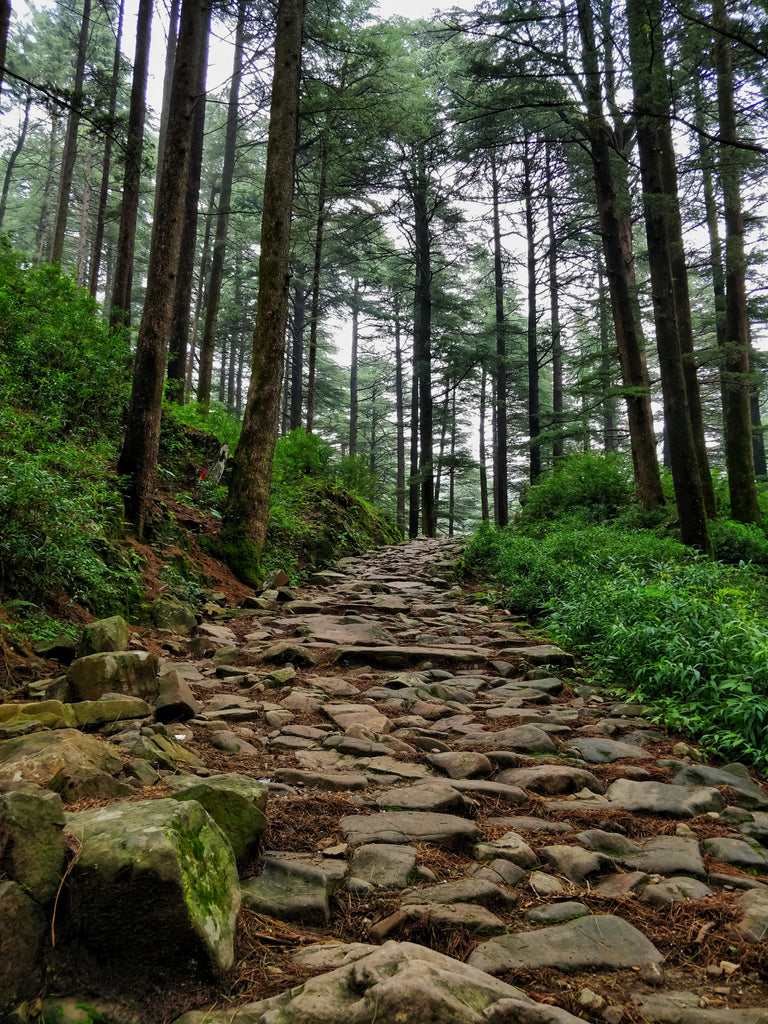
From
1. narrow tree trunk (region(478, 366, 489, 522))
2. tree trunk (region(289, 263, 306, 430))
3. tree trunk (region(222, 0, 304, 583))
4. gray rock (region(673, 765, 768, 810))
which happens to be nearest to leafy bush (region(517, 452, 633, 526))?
tree trunk (region(222, 0, 304, 583))

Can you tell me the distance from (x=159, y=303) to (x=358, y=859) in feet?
24.3

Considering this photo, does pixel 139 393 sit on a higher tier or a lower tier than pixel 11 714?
higher

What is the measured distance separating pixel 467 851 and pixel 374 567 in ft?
34.1

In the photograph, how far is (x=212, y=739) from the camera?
3.50 m

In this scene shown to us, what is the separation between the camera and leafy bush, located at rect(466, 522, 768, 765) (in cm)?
437

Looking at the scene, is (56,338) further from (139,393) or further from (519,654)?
(519,654)

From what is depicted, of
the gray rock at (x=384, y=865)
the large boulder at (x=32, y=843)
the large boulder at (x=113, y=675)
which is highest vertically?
the large boulder at (x=113, y=675)

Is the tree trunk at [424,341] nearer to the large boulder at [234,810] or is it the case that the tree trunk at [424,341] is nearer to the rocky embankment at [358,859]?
the rocky embankment at [358,859]

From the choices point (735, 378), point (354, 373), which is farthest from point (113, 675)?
point (354, 373)

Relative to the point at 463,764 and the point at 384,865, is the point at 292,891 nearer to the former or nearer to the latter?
the point at 384,865

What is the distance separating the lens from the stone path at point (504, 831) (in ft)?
5.84

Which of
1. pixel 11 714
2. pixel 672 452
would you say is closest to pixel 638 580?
pixel 672 452

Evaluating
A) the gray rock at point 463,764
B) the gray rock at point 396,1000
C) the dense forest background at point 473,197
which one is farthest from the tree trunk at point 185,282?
the gray rock at point 396,1000

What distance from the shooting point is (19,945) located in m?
1.43
